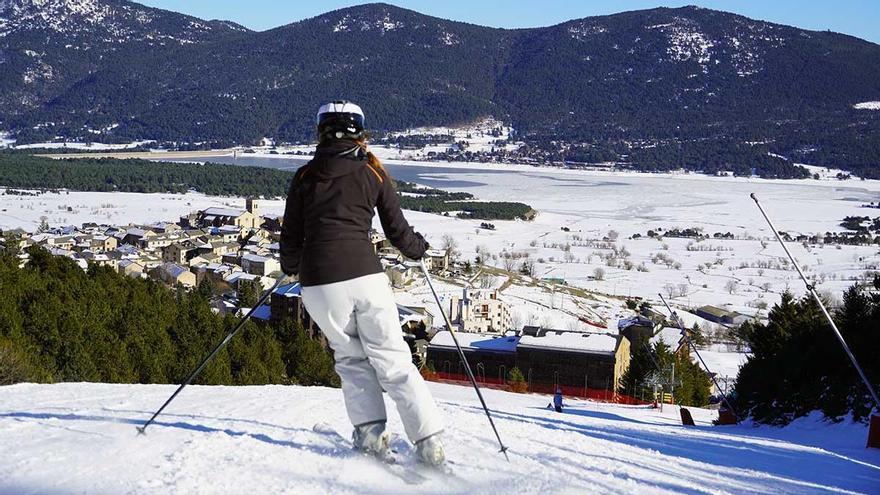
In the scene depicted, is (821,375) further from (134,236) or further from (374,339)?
(134,236)

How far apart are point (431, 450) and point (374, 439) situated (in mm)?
273

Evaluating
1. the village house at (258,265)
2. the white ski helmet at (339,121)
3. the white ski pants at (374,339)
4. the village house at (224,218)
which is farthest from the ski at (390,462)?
the village house at (224,218)

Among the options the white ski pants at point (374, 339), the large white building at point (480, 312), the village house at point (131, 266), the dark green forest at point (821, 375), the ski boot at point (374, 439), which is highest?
the white ski pants at point (374, 339)

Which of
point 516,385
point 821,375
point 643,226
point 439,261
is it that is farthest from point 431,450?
point 643,226

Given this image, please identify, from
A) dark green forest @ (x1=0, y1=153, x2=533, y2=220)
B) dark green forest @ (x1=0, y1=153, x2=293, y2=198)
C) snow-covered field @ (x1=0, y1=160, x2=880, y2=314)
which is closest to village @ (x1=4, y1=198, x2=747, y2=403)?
snow-covered field @ (x1=0, y1=160, x2=880, y2=314)

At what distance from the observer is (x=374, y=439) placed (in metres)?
3.49

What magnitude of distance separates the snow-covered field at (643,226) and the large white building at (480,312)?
1201 cm

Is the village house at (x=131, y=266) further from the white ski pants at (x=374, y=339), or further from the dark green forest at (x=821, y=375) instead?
the white ski pants at (x=374, y=339)

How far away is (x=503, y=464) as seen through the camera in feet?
11.9

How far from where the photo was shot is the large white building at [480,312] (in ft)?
132

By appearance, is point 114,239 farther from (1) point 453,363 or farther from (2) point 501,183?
(2) point 501,183

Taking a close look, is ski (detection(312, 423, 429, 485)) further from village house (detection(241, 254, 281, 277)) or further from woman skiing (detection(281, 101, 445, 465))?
village house (detection(241, 254, 281, 277))

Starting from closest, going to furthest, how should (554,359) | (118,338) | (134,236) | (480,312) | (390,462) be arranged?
1. (390,462)
2. (118,338)
3. (554,359)
4. (480,312)
5. (134,236)

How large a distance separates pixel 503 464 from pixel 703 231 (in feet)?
261
